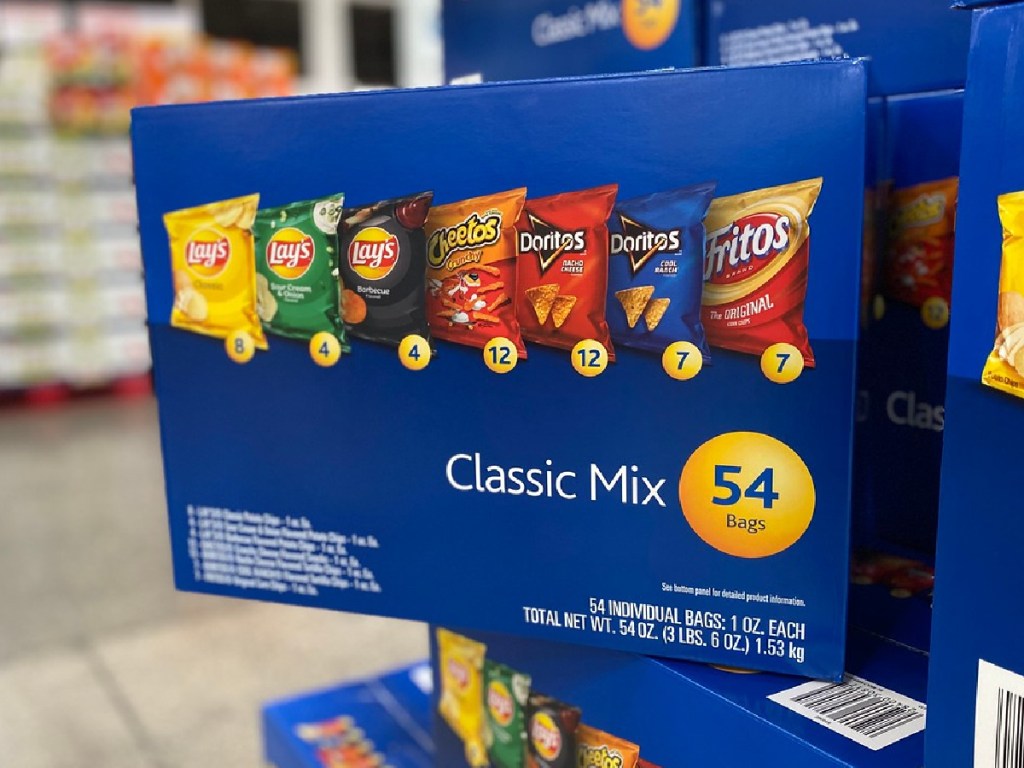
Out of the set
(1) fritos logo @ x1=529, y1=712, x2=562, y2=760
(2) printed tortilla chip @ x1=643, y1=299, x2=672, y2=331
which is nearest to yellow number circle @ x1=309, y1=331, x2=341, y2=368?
(2) printed tortilla chip @ x1=643, y1=299, x2=672, y2=331

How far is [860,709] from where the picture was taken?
636 mm

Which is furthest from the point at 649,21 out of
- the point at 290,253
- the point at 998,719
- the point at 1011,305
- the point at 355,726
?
the point at 355,726

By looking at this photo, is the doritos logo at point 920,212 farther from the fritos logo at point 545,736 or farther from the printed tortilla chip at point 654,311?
the fritos logo at point 545,736

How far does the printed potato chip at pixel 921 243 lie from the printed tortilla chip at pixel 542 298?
11.6 inches

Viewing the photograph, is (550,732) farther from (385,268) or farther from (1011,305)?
(1011,305)

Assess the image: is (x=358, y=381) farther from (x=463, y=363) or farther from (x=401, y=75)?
(x=401, y=75)

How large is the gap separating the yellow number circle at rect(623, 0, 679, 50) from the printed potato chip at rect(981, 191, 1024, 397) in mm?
455

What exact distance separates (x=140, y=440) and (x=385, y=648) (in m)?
2.23

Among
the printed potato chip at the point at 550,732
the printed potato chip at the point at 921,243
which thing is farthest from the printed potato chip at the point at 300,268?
the printed potato chip at the point at 921,243

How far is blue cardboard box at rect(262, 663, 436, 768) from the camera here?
1.05m

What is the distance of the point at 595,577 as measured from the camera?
0.69 m

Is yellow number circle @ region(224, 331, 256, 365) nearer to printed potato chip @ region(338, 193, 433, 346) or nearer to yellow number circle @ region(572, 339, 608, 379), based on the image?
printed potato chip @ region(338, 193, 433, 346)

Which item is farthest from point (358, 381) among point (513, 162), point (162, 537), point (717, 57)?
point (162, 537)

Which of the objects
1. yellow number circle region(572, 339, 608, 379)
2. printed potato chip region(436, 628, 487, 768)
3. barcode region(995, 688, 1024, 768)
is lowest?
printed potato chip region(436, 628, 487, 768)
